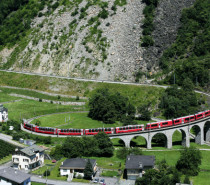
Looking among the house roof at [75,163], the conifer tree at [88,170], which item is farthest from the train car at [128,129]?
the conifer tree at [88,170]

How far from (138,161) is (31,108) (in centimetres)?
6909

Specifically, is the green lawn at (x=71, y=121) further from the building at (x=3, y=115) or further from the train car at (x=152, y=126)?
the train car at (x=152, y=126)

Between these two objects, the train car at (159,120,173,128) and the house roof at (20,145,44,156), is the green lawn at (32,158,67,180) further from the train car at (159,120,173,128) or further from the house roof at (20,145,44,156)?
the train car at (159,120,173,128)

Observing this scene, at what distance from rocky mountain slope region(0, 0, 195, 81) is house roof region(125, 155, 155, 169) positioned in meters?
77.9

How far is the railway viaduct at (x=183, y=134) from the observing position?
116 m

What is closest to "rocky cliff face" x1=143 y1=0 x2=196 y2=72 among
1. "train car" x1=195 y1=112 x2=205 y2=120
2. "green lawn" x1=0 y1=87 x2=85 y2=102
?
"green lawn" x1=0 y1=87 x2=85 y2=102

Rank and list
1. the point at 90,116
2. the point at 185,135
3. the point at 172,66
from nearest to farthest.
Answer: the point at 185,135
the point at 90,116
the point at 172,66

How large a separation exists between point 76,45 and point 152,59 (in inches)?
1471

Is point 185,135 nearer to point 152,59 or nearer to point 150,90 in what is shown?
point 150,90

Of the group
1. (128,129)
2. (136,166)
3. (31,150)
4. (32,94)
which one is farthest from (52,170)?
(32,94)

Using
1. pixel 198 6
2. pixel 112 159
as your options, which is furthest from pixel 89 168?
pixel 198 6

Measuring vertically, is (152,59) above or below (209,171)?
above

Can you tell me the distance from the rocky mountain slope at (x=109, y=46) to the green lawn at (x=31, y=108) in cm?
2653

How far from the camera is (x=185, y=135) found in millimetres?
119875
